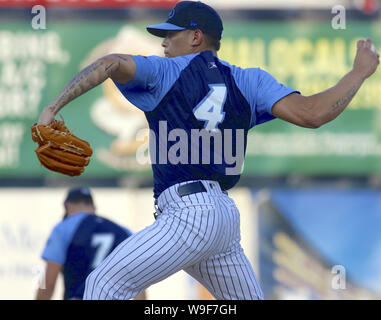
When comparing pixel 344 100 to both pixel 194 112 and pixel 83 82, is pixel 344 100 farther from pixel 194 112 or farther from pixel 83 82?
pixel 83 82

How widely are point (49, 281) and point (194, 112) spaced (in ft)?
8.94

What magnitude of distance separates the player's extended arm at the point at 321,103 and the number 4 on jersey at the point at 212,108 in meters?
0.28

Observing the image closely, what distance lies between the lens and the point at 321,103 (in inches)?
149

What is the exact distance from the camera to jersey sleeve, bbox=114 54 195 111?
3.78 m

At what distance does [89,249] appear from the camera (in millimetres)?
5977

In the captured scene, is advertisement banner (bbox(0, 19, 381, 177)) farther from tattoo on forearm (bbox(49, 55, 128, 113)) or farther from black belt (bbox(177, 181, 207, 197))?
tattoo on forearm (bbox(49, 55, 128, 113))

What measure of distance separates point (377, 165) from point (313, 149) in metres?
0.90

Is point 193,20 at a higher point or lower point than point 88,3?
lower

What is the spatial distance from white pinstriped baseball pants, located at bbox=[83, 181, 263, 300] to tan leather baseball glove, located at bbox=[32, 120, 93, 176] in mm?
459

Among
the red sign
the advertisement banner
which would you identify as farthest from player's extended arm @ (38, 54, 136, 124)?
the red sign

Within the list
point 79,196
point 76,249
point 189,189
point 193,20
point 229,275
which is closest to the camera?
point 189,189

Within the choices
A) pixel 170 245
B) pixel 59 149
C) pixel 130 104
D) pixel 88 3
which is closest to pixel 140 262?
pixel 170 245

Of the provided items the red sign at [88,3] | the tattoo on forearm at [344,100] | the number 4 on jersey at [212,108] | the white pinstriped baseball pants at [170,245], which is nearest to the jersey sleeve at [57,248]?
the white pinstriped baseball pants at [170,245]

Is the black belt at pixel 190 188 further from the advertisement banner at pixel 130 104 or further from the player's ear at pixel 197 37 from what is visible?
the advertisement banner at pixel 130 104
